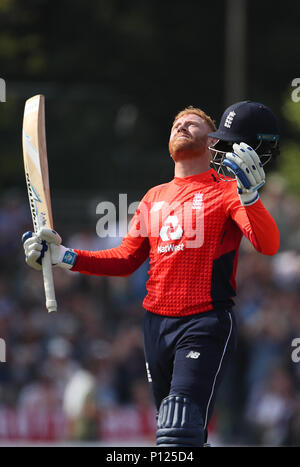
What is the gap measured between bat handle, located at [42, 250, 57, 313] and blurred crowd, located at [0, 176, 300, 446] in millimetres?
5265

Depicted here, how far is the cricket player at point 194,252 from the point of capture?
452 centimetres

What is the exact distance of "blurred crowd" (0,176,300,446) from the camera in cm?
1016

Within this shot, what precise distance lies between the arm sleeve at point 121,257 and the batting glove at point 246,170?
74 centimetres

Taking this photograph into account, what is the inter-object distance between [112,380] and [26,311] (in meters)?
1.43

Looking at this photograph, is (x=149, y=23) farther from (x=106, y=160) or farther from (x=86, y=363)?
(x=86, y=363)

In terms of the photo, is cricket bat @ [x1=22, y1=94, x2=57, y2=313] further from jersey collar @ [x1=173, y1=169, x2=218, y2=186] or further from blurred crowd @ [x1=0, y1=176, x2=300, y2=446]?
blurred crowd @ [x1=0, y1=176, x2=300, y2=446]

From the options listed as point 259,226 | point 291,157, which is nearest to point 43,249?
point 259,226

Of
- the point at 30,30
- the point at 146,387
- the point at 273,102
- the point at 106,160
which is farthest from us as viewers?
the point at 273,102

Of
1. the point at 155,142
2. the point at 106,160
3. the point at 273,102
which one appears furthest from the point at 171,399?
the point at 273,102

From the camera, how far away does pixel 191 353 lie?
463 cm

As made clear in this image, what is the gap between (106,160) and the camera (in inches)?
528

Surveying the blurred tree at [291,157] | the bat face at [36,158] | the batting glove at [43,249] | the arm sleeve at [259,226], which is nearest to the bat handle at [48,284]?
the batting glove at [43,249]

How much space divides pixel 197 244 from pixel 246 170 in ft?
1.67

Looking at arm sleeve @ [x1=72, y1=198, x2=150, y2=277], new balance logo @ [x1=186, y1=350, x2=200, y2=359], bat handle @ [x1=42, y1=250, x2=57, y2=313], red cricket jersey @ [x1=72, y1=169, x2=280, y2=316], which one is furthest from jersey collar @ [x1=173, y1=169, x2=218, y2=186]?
new balance logo @ [x1=186, y1=350, x2=200, y2=359]
